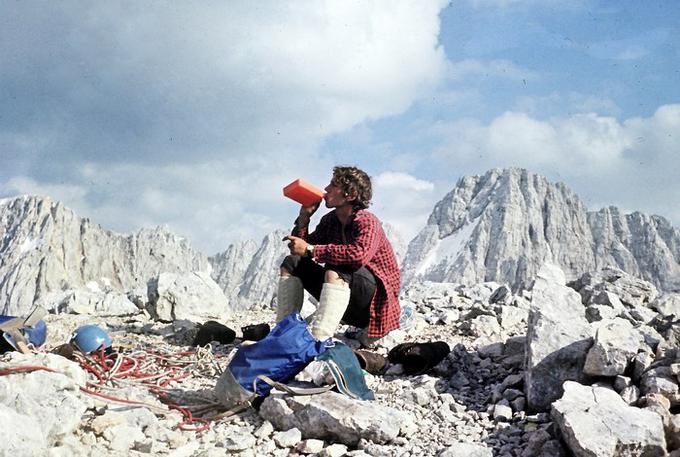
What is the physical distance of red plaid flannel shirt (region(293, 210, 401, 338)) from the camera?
16.8 ft

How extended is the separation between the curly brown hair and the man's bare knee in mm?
944

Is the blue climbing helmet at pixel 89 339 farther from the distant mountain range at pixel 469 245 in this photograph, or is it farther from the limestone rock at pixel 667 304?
the distant mountain range at pixel 469 245

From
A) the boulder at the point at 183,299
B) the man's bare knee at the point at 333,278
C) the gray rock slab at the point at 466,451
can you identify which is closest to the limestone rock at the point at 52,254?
the boulder at the point at 183,299

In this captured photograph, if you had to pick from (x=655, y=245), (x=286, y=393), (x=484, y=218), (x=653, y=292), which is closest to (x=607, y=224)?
(x=655, y=245)

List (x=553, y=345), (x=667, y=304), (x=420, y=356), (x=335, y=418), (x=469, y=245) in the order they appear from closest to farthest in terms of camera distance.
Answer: (x=335, y=418), (x=553, y=345), (x=420, y=356), (x=667, y=304), (x=469, y=245)

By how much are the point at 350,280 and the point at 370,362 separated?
32.6 inches

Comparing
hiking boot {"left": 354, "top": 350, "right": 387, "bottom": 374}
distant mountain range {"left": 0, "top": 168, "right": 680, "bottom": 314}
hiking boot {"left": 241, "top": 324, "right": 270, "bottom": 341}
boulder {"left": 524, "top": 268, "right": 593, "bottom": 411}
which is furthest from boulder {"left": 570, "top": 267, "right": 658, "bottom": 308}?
distant mountain range {"left": 0, "top": 168, "right": 680, "bottom": 314}

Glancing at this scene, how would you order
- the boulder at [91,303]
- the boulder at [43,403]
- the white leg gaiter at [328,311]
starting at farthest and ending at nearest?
the boulder at [91,303]
the white leg gaiter at [328,311]
the boulder at [43,403]

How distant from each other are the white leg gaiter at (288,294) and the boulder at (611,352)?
2.82m

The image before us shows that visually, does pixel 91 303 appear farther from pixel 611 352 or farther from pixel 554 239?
pixel 554 239

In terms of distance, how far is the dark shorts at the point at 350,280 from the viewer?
5.31 meters

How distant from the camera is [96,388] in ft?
14.4

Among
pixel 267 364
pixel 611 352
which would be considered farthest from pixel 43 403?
pixel 611 352

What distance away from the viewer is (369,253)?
520 cm
